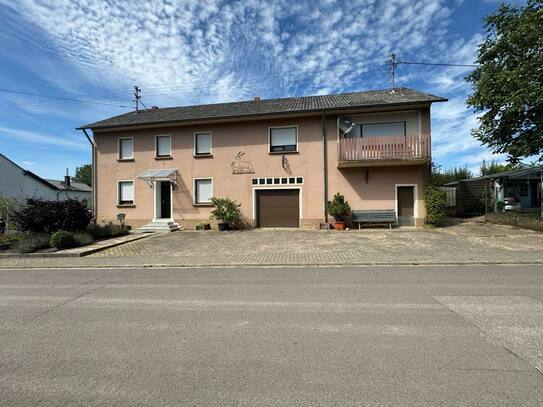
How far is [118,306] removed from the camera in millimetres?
5410

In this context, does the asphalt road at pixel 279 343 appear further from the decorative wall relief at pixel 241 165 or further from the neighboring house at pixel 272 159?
the decorative wall relief at pixel 241 165

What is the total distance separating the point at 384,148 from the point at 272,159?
570 cm

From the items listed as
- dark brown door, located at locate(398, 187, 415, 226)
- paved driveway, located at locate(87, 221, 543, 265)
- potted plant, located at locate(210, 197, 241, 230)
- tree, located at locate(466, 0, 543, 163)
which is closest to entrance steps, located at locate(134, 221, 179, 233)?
paved driveway, located at locate(87, 221, 543, 265)

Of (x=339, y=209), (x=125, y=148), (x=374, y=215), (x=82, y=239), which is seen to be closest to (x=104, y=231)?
(x=82, y=239)

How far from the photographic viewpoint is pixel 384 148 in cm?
1585

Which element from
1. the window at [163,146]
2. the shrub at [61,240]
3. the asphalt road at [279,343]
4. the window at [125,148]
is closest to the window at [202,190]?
the window at [163,146]

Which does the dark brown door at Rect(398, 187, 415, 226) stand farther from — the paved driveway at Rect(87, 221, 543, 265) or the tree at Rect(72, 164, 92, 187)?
the tree at Rect(72, 164, 92, 187)

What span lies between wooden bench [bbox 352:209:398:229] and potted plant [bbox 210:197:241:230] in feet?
20.1

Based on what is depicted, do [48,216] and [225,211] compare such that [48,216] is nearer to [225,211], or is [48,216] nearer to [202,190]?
[202,190]

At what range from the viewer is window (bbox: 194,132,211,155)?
61.5ft

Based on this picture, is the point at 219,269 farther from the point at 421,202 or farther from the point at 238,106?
the point at 238,106

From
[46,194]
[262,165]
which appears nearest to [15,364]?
[262,165]

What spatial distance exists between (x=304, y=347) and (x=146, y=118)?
1964 centimetres

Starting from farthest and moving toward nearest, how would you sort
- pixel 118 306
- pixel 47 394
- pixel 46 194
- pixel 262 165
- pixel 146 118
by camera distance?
1. pixel 46 194
2. pixel 146 118
3. pixel 262 165
4. pixel 118 306
5. pixel 47 394
